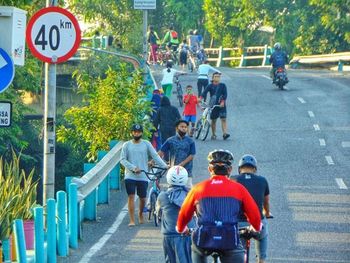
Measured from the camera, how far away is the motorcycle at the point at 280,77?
44.4 meters

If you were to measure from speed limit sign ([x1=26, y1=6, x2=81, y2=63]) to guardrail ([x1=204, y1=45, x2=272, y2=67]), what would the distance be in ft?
163

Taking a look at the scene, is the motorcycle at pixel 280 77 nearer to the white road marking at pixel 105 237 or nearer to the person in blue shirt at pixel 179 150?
the white road marking at pixel 105 237

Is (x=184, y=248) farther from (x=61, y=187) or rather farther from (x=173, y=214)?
(x=61, y=187)

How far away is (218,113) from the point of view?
108ft

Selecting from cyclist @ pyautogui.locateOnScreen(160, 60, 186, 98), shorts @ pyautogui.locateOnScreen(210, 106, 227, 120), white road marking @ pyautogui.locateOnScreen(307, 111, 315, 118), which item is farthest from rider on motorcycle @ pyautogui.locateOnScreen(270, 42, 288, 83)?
shorts @ pyautogui.locateOnScreen(210, 106, 227, 120)

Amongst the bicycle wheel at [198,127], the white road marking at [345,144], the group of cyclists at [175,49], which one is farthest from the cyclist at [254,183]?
the group of cyclists at [175,49]

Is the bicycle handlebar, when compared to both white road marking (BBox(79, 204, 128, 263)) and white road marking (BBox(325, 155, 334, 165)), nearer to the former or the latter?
white road marking (BBox(79, 204, 128, 263))

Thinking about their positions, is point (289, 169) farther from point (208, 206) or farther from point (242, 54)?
point (242, 54)

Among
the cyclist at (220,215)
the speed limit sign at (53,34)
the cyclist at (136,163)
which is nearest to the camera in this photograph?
the cyclist at (220,215)

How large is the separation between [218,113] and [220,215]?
21.0m

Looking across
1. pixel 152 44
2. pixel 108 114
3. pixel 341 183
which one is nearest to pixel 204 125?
pixel 108 114

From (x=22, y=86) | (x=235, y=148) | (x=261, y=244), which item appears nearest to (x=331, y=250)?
(x=261, y=244)

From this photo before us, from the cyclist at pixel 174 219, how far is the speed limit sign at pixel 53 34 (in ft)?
9.10

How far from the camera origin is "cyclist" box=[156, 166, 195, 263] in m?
14.4
